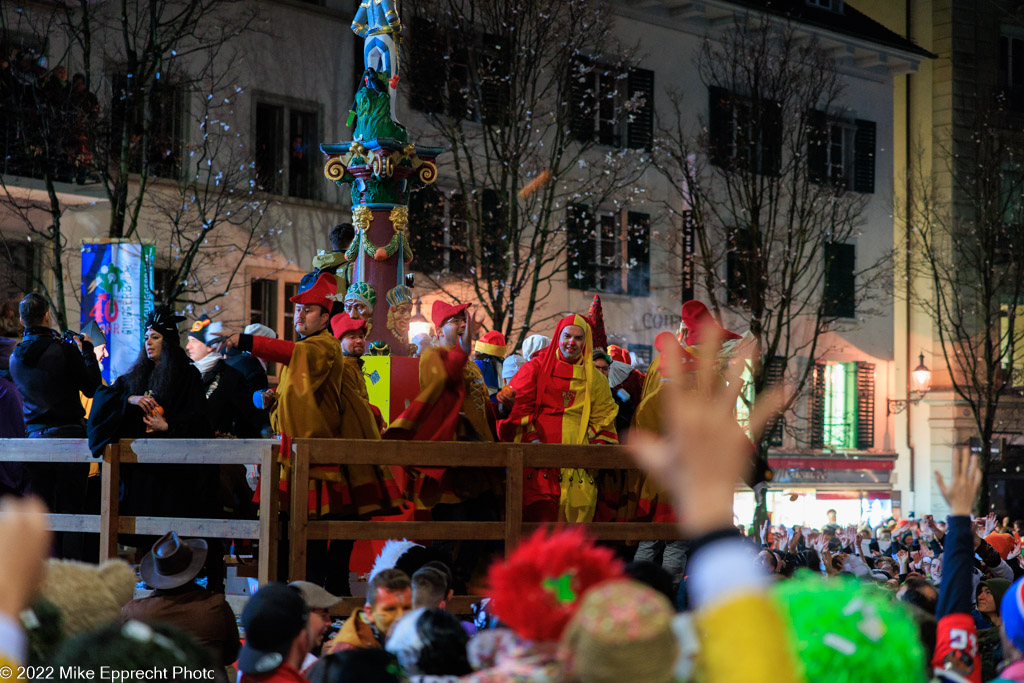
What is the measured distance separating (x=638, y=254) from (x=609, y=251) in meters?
0.87

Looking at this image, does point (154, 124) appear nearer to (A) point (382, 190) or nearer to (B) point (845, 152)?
(A) point (382, 190)

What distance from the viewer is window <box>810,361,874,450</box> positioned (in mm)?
29875

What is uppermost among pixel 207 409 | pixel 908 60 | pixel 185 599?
pixel 908 60

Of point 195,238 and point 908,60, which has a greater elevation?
point 908,60

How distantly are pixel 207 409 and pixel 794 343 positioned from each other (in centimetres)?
2190

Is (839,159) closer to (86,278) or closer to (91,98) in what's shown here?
(91,98)

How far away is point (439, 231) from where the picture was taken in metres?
23.5

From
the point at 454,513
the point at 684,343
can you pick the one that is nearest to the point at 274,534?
the point at 454,513

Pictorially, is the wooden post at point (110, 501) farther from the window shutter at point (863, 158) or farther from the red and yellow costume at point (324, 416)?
the window shutter at point (863, 158)

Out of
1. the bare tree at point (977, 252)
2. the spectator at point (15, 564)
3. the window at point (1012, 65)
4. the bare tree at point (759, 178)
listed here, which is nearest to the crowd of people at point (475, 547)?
the spectator at point (15, 564)

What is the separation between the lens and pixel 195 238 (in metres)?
21.0

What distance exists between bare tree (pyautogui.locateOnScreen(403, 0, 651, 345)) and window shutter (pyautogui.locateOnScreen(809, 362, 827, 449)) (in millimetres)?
7735

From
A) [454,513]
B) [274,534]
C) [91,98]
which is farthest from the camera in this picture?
[91,98]

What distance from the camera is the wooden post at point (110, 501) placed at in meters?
8.11
